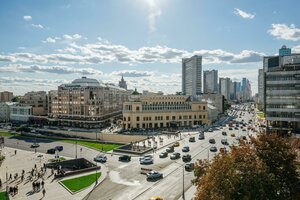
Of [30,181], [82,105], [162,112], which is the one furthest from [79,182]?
[82,105]

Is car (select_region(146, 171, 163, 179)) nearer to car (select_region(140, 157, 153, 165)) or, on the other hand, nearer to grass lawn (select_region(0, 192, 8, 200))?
car (select_region(140, 157, 153, 165))

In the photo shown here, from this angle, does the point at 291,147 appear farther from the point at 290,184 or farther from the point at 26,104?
the point at 26,104

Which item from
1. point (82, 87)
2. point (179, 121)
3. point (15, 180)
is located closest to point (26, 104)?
point (82, 87)

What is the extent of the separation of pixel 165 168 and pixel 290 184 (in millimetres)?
29405

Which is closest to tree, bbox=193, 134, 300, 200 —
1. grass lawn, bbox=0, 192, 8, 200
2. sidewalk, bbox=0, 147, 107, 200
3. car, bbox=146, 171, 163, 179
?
car, bbox=146, 171, 163, 179

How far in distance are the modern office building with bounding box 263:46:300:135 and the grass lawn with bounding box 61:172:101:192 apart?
59.2 meters

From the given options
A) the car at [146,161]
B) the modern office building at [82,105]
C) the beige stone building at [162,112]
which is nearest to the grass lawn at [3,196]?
the car at [146,161]

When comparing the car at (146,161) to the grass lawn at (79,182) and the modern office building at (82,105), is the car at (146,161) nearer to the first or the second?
the grass lawn at (79,182)

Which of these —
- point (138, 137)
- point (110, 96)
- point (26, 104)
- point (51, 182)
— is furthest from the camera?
point (26, 104)

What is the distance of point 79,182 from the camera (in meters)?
46.8

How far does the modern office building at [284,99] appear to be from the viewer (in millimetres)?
84125

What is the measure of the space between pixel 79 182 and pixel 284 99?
67647 mm

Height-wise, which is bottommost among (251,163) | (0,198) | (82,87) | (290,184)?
(0,198)

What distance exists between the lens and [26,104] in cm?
15975
